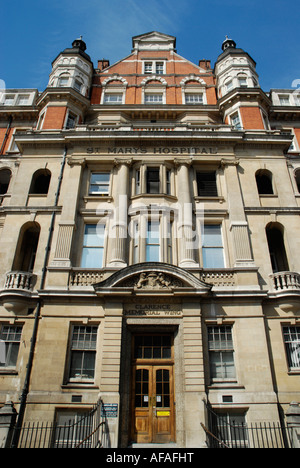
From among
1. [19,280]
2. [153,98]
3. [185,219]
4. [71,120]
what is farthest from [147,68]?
[19,280]

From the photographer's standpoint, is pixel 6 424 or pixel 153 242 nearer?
pixel 6 424

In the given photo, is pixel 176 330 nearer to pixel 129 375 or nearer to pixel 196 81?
pixel 129 375

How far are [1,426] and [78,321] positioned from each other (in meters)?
5.04

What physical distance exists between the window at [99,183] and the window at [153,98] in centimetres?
926

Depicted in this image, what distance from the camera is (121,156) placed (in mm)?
20422

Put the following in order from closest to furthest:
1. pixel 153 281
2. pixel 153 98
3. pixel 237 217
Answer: pixel 153 281 < pixel 237 217 < pixel 153 98

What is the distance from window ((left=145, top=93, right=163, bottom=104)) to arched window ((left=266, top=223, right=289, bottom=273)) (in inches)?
547

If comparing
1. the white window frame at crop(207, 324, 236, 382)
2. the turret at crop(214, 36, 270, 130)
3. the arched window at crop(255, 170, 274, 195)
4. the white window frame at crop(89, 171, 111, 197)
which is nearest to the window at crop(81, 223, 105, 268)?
the white window frame at crop(89, 171, 111, 197)

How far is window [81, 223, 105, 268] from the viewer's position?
694 inches

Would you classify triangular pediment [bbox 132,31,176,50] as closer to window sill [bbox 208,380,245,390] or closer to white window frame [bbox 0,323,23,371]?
white window frame [bbox 0,323,23,371]

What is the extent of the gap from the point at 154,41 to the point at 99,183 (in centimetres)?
1844

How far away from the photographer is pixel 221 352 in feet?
50.0

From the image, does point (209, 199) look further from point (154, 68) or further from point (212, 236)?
point (154, 68)

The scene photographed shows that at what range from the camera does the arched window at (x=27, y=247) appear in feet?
59.4
